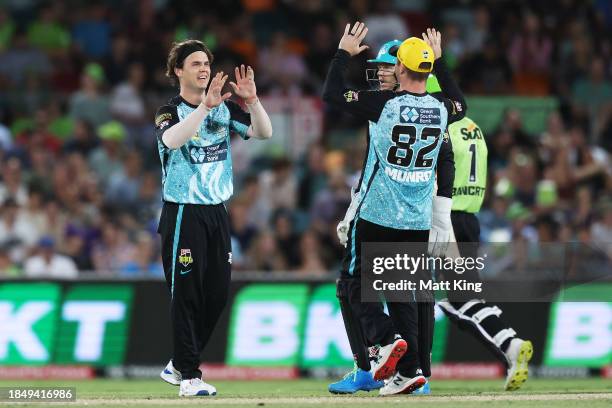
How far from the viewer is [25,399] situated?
10.4 metres

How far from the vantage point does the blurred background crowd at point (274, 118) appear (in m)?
17.8

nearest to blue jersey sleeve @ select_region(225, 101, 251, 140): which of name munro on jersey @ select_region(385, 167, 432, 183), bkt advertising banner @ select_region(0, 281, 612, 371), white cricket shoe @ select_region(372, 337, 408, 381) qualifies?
name munro on jersey @ select_region(385, 167, 432, 183)

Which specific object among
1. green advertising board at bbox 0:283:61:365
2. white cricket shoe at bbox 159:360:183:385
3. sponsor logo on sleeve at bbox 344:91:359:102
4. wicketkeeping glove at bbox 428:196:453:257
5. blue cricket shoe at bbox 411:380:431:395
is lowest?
green advertising board at bbox 0:283:61:365

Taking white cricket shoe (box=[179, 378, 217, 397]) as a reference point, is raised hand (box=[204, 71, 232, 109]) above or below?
above

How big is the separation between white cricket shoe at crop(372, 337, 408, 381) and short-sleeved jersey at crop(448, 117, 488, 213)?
1.72 m

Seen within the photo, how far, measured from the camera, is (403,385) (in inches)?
420

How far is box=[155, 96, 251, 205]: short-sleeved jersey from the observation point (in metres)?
10.5

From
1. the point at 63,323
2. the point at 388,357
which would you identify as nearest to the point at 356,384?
the point at 388,357

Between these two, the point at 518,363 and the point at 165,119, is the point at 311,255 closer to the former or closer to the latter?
the point at 518,363

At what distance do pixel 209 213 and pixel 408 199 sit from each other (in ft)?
4.75

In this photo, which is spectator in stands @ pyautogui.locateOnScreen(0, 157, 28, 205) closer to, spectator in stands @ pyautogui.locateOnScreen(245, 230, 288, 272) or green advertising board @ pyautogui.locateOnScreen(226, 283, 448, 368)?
spectator in stands @ pyautogui.locateOnScreen(245, 230, 288, 272)

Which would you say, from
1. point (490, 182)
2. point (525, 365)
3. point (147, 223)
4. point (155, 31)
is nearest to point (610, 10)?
point (490, 182)

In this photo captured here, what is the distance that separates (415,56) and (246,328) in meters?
5.96

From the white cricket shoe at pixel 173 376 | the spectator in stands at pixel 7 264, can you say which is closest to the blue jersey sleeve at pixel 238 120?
the white cricket shoe at pixel 173 376
